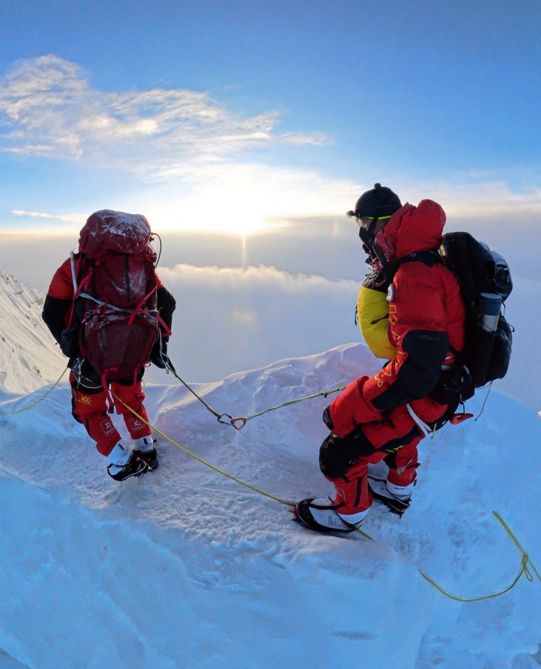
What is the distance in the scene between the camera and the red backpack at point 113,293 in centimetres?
323

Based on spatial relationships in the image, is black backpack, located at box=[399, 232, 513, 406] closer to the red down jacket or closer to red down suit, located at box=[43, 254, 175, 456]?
the red down jacket

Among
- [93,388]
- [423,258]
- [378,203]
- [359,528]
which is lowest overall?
[359,528]

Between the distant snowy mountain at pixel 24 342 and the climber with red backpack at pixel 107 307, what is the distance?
3820 mm

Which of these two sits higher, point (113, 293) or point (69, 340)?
point (113, 293)

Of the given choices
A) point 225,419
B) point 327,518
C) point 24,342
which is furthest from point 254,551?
point 24,342

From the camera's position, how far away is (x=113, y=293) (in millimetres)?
3283

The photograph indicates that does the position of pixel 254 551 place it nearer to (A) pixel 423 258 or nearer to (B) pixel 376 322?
(B) pixel 376 322

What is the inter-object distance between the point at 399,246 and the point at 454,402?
1.24 metres

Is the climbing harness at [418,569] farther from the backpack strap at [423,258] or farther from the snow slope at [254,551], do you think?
the backpack strap at [423,258]

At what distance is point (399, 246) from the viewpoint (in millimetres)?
2836

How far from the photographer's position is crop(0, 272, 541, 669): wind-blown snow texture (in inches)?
114

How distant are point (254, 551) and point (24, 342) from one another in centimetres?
1522

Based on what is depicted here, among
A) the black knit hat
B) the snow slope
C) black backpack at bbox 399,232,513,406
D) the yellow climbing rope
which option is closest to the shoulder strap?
black backpack at bbox 399,232,513,406

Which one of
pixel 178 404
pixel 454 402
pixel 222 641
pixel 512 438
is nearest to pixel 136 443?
pixel 178 404
